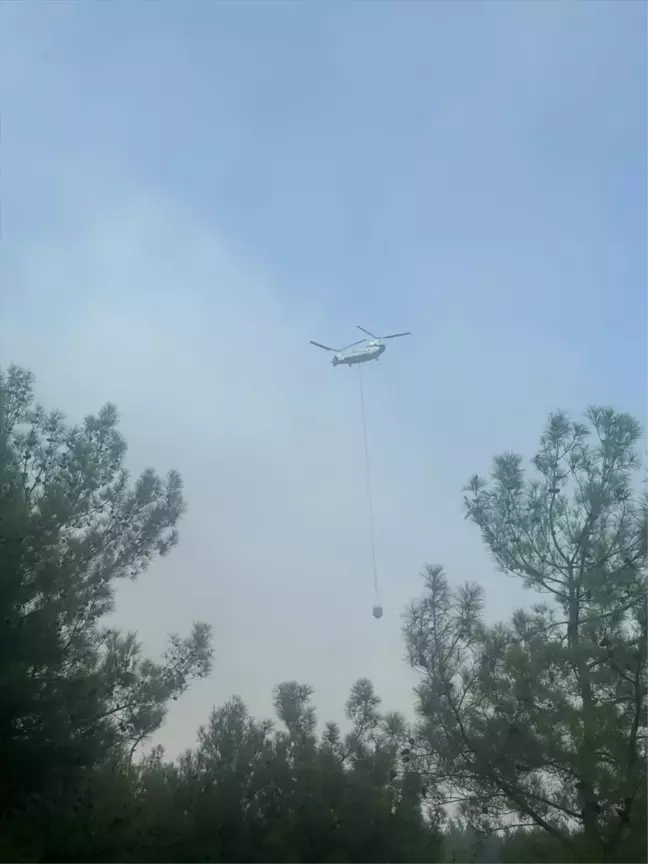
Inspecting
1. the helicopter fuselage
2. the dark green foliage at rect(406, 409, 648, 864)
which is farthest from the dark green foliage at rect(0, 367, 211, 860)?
the helicopter fuselage

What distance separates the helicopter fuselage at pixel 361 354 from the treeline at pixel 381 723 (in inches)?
193

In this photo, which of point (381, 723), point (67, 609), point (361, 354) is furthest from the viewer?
point (361, 354)

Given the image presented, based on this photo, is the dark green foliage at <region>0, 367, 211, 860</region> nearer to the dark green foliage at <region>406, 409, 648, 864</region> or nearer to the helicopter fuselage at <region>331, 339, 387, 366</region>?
the dark green foliage at <region>406, 409, 648, 864</region>

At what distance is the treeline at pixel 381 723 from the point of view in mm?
5645

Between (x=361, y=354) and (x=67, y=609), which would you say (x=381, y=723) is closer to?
(x=67, y=609)

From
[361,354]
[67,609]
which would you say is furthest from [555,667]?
[361,354]

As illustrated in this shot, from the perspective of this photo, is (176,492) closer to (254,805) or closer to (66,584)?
(66,584)

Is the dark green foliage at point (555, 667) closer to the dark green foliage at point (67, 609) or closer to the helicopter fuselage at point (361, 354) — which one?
the dark green foliage at point (67, 609)

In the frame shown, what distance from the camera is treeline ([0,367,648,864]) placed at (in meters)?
5.64

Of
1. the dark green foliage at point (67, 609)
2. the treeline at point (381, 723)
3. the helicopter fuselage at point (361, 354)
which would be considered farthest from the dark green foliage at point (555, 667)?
the helicopter fuselage at point (361, 354)

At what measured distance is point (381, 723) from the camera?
7.62 meters

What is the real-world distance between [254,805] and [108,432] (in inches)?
176

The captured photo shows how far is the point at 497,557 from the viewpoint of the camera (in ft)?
26.1

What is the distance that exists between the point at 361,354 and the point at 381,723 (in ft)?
21.8
